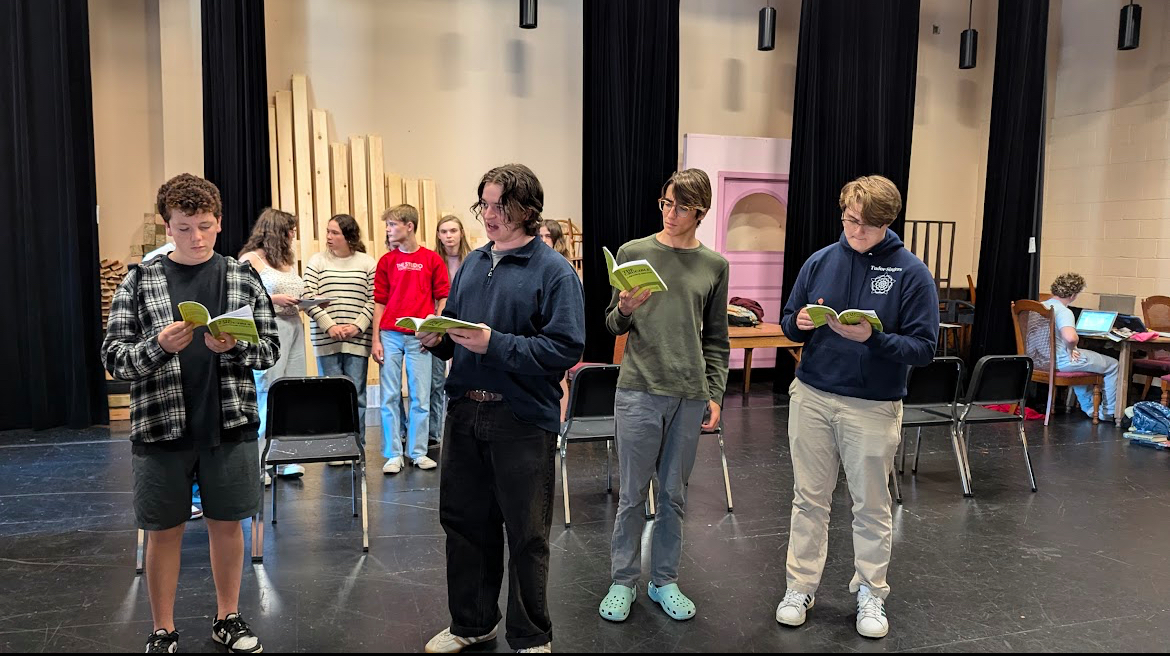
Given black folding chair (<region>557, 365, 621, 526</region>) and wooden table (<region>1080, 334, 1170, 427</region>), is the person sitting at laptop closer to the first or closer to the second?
wooden table (<region>1080, 334, 1170, 427</region>)

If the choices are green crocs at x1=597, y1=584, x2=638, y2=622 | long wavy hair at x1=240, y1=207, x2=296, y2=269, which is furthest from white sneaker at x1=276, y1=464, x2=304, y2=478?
green crocs at x1=597, y1=584, x2=638, y2=622

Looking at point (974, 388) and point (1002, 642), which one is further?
point (974, 388)

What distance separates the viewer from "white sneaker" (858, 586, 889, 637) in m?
2.94

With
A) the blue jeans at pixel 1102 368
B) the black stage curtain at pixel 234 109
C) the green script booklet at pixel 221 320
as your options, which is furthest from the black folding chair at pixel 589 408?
the blue jeans at pixel 1102 368

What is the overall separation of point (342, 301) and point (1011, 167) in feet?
22.9

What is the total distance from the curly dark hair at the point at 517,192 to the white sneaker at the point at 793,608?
1688mm

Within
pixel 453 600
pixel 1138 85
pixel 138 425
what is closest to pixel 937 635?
pixel 453 600

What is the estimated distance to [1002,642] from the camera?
2943mm

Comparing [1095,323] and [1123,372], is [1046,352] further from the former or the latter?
[1123,372]

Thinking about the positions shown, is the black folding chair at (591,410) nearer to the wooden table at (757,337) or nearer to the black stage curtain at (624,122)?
the wooden table at (757,337)

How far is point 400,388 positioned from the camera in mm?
5000

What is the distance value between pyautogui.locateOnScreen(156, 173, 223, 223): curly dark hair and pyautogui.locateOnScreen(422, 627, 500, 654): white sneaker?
1520mm

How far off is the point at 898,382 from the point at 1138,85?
7576 millimetres

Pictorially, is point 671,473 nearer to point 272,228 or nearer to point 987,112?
point 272,228
